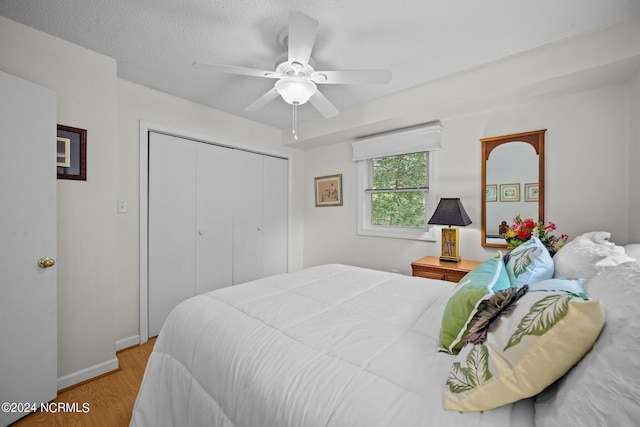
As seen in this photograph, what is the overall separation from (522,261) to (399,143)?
2171 millimetres

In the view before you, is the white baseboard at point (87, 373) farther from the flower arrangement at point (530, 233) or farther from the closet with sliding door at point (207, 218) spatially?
the flower arrangement at point (530, 233)

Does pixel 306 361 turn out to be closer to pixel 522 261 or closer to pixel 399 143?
pixel 522 261

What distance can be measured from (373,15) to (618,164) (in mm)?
2193

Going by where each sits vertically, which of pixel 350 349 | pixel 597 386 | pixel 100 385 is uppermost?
pixel 597 386

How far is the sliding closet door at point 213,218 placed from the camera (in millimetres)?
3057

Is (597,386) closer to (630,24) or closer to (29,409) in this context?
(630,24)

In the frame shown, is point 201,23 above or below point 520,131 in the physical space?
above

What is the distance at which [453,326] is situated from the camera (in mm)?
962

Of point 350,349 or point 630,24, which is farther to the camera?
point 630,24

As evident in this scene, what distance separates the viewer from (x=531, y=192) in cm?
239

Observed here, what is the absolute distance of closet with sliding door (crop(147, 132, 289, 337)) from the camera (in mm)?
2732

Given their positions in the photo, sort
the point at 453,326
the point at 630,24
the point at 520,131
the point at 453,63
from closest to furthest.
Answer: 1. the point at 453,326
2. the point at 630,24
3. the point at 453,63
4. the point at 520,131

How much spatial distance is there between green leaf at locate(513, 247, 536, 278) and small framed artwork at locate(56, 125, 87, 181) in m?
2.90

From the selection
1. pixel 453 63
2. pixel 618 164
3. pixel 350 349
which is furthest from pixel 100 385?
pixel 618 164
